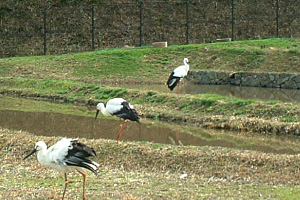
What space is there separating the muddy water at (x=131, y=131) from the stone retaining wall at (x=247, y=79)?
24.8 feet

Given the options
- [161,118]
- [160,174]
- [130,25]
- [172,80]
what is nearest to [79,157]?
[160,174]

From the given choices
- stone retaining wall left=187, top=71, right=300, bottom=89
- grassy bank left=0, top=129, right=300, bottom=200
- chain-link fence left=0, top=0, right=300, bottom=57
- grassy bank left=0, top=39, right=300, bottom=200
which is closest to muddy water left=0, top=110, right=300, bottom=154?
grassy bank left=0, top=39, right=300, bottom=200

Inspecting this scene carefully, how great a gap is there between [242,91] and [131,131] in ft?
23.0

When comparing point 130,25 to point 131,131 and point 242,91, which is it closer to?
point 242,91

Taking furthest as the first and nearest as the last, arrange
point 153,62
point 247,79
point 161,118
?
1. point 153,62
2. point 247,79
3. point 161,118

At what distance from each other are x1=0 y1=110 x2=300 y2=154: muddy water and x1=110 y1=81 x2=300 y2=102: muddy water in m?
4.78

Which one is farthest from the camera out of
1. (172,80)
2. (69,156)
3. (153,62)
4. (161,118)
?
(153,62)

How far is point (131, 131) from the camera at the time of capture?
1491 cm

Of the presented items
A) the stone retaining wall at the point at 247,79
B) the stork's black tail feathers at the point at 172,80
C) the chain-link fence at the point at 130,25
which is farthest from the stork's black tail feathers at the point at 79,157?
the chain-link fence at the point at 130,25

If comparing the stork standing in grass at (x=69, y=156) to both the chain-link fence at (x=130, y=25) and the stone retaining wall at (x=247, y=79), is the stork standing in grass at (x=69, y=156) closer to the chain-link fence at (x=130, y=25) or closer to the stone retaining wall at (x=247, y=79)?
the stone retaining wall at (x=247, y=79)

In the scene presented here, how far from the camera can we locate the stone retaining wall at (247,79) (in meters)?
21.6

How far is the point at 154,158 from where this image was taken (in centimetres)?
1093

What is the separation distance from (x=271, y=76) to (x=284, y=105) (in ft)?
22.0

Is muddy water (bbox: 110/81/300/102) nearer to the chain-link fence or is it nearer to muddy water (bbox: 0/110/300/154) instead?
Answer: muddy water (bbox: 0/110/300/154)
